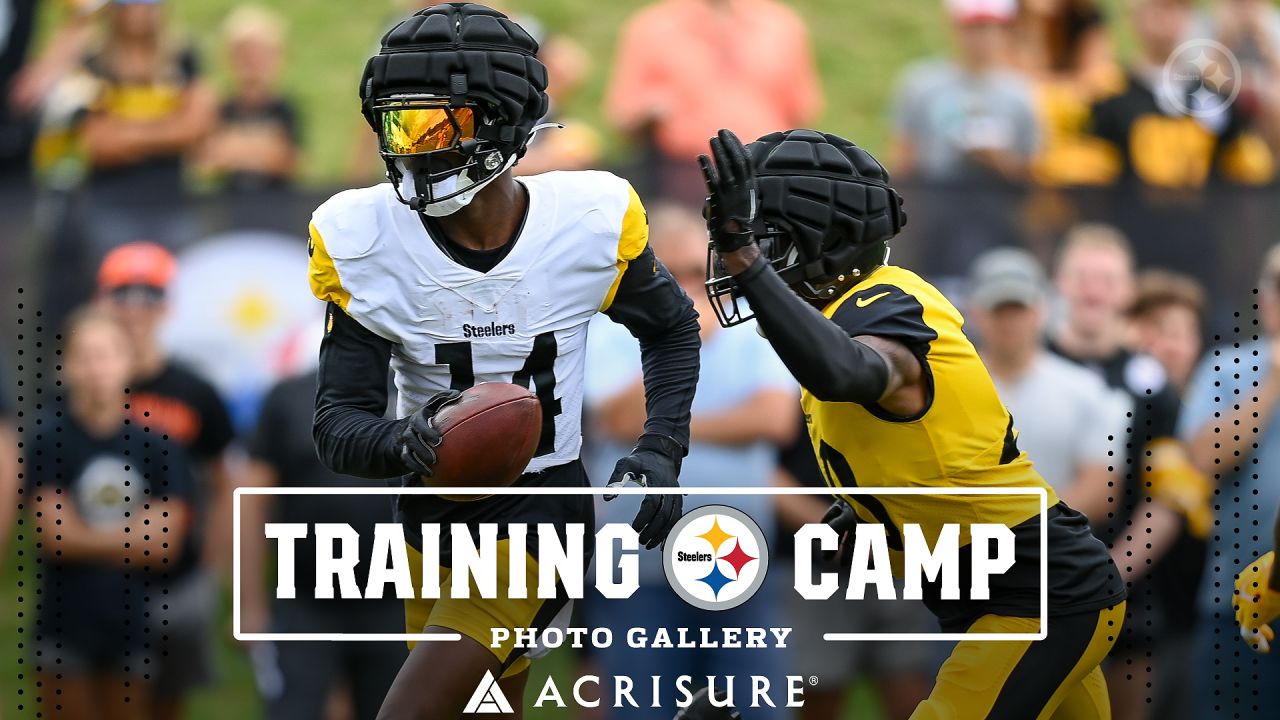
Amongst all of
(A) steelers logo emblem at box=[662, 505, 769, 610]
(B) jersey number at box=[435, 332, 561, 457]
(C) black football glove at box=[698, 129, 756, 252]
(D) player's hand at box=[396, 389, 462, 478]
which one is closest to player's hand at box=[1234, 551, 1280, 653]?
(A) steelers logo emblem at box=[662, 505, 769, 610]

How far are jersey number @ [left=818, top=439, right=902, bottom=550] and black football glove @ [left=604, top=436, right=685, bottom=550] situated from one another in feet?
1.18

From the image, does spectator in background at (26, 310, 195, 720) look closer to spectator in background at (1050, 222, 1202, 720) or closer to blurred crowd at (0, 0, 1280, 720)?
blurred crowd at (0, 0, 1280, 720)

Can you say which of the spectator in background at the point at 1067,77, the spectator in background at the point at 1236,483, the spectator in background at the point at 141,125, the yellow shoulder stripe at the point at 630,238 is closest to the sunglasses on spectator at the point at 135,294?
the spectator in background at the point at 141,125

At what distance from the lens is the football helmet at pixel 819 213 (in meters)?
3.49

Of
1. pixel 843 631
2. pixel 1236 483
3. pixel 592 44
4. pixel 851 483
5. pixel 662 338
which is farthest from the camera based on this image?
pixel 592 44

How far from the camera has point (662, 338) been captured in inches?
148

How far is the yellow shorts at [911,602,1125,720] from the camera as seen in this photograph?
348cm

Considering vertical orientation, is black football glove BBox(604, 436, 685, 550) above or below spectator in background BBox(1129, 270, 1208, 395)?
below

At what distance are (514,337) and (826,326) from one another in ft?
2.55

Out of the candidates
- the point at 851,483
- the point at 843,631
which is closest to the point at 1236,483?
the point at 843,631

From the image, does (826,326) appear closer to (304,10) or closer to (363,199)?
(363,199)

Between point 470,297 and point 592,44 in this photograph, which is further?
point 592,44

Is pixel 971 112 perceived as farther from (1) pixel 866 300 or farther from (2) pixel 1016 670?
(2) pixel 1016 670

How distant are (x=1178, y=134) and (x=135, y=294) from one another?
12.6ft
